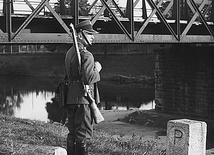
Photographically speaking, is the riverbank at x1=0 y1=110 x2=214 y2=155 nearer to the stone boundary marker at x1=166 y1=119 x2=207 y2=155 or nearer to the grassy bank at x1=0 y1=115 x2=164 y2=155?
the grassy bank at x1=0 y1=115 x2=164 y2=155

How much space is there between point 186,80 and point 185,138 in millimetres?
19196

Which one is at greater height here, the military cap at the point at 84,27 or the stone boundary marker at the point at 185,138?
the military cap at the point at 84,27

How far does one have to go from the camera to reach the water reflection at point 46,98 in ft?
96.9

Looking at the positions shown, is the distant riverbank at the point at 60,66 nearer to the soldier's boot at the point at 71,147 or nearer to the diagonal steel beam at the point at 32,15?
the diagonal steel beam at the point at 32,15

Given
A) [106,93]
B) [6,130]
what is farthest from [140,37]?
[106,93]

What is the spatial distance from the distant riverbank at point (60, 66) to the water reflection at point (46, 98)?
14.0 ft

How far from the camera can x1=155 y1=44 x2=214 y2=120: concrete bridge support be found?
81.5 ft

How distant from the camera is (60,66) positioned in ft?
197

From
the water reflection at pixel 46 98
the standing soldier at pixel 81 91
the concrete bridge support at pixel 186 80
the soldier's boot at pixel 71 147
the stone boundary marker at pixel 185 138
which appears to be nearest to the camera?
the standing soldier at pixel 81 91

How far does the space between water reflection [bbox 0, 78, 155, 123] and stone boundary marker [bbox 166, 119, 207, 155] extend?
18730 millimetres

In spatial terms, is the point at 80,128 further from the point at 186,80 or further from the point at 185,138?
the point at 186,80

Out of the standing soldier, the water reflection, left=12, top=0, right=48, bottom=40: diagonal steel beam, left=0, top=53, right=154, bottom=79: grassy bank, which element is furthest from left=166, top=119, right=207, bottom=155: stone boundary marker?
left=0, top=53, right=154, bottom=79: grassy bank

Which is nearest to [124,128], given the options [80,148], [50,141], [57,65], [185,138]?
[50,141]

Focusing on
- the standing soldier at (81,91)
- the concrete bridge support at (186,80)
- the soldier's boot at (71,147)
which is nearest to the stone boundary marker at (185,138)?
the standing soldier at (81,91)
